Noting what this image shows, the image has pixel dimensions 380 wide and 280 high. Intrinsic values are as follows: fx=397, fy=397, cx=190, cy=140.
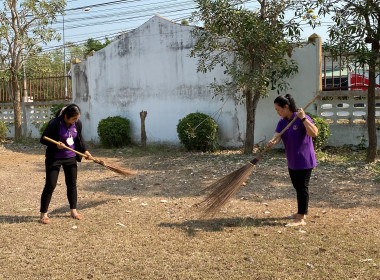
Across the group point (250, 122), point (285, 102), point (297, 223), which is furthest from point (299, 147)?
point (250, 122)

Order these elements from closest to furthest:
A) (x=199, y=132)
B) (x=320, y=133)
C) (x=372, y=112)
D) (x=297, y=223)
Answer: (x=297, y=223) < (x=372, y=112) < (x=320, y=133) < (x=199, y=132)

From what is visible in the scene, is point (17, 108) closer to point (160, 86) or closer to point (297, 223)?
point (160, 86)

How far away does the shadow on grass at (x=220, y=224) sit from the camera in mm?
4676

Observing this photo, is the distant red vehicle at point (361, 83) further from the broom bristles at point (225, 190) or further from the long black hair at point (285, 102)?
the broom bristles at point (225, 190)

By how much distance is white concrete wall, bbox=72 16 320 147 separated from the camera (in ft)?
34.5

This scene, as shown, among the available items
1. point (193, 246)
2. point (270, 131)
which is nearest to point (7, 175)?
point (193, 246)

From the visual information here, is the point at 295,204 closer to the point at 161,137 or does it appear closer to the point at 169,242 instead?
the point at 169,242

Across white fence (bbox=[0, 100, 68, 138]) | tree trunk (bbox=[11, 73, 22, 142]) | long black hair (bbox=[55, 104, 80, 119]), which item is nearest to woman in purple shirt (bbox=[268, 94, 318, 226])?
long black hair (bbox=[55, 104, 80, 119])

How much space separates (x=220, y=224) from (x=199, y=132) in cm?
549

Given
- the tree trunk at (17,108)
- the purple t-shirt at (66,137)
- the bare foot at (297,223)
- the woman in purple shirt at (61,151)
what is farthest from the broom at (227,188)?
the tree trunk at (17,108)

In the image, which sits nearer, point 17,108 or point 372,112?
point 372,112

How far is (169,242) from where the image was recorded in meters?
4.25

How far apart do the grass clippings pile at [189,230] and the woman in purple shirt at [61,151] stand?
14.3 inches

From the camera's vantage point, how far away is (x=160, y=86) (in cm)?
1198
